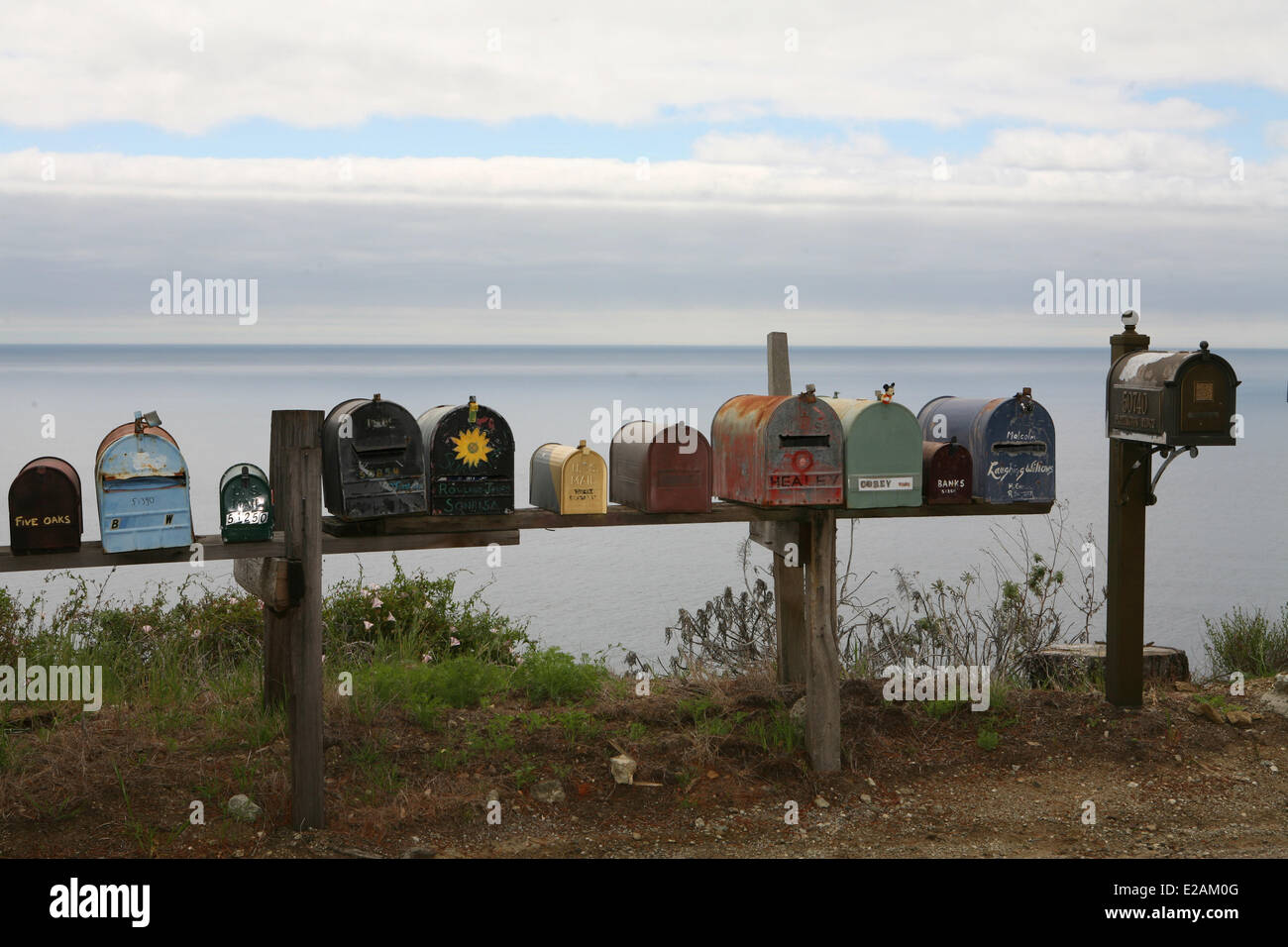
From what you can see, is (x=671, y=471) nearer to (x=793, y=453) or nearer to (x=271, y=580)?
(x=793, y=453)

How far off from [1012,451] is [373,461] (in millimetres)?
2649

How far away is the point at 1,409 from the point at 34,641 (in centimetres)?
3274

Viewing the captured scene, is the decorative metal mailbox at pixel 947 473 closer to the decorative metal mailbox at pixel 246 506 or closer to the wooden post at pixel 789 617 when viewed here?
the wooden post at pixel 789 617

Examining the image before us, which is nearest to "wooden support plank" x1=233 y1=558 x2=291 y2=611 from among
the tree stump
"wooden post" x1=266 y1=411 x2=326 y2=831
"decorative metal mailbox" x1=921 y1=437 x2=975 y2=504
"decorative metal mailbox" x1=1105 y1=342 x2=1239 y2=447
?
"wooden post" x1=266 y1=411 x2=326 y2=831

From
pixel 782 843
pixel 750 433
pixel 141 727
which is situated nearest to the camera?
pixel 782 843

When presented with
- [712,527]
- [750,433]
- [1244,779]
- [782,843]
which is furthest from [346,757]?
[712,527]

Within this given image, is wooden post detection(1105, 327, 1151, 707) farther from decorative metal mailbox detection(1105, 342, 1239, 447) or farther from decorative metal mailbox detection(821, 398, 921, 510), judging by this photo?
decorative metal mailbox detection(821, 398, 921, 510)

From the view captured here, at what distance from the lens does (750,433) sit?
187 inches

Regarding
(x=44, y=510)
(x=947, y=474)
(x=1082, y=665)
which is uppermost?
(x=947, y=474)

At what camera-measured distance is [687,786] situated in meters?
4.72

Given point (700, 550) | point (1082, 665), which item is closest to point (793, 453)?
point (1082, 665)

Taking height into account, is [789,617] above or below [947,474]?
below

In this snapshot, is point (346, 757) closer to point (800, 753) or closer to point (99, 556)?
point (99, 556)

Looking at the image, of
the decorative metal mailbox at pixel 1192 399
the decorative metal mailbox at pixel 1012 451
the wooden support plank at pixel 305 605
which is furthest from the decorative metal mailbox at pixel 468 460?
the decorative metal mailbox at pixel 1192 399
